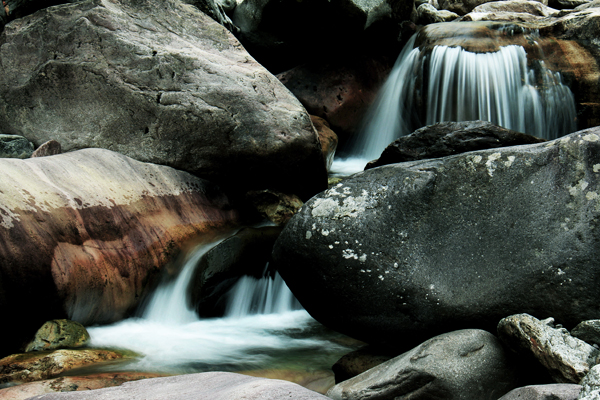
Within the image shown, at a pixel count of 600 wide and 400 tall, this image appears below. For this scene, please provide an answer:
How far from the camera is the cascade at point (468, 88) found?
720 cm

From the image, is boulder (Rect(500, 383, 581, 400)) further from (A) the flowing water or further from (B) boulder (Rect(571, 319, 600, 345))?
(A) the flowing water

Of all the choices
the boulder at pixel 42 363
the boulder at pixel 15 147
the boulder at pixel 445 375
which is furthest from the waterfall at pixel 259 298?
the boulder at pixel 15 147

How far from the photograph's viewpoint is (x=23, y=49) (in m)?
5.27

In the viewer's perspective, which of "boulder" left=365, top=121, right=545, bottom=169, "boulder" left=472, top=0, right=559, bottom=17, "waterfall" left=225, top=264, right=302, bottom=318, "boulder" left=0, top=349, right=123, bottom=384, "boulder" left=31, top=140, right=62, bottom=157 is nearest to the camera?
"boulder" left=0, top=349, right=123, bottom=384

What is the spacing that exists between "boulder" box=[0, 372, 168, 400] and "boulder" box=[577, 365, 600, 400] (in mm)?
2438

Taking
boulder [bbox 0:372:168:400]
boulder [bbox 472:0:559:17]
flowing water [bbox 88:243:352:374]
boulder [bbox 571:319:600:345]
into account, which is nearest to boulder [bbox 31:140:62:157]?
flowing water [bbox 88:243:352:374]

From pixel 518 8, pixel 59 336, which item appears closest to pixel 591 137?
pixel 59 336

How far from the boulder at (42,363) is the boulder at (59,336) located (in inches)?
5.1

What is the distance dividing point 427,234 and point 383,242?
29cm

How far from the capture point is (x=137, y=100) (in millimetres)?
5145

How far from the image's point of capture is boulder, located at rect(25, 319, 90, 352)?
3312 mm

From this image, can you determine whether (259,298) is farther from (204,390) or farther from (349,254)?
(204,390)

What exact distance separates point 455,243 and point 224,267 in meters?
2.24

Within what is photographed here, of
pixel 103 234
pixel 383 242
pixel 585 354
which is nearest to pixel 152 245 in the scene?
pixel 103 234
